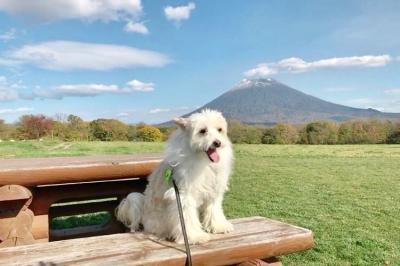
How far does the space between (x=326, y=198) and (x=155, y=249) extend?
5602 mm

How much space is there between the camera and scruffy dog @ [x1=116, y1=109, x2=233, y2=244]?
10.1 feet

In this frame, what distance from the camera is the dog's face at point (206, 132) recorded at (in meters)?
3.03

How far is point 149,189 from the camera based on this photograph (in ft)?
11.5

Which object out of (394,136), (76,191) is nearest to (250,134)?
(394,136)

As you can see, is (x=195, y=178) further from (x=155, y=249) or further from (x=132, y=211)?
(x=132, y=211)

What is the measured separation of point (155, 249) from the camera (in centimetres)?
298

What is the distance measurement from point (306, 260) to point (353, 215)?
228cm

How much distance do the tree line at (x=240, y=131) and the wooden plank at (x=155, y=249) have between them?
26.0 ft

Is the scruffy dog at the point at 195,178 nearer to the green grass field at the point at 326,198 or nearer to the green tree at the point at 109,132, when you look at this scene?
the green grass field at the point at 326,198

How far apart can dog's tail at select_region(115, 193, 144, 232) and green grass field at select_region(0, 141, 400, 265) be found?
1.81 metres

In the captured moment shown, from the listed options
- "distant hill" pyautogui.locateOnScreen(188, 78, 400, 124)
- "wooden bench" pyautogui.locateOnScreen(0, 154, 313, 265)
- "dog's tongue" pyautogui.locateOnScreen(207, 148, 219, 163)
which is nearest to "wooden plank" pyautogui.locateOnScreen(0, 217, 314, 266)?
"wooden bench" pyautogui.locateOnScreen(0, 154, 313, 265)

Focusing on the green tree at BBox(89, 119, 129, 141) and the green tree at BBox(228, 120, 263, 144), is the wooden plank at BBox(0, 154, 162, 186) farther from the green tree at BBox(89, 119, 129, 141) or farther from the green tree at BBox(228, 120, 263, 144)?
the green tree at BBox(228, 120, 263, 144)

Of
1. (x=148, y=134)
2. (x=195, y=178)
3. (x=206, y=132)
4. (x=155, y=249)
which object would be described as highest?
(x=148, y=134)

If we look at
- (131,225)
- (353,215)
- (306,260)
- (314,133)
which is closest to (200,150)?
(131,225)
